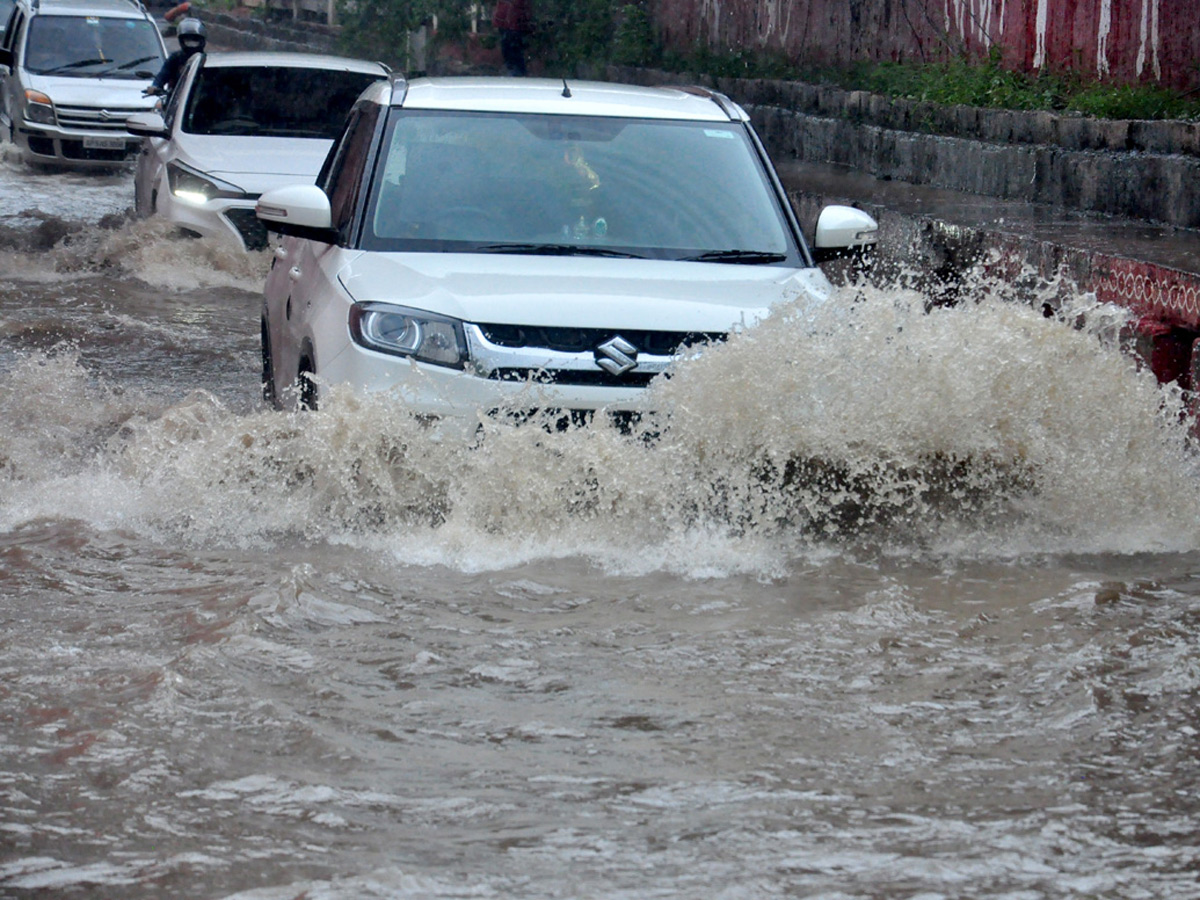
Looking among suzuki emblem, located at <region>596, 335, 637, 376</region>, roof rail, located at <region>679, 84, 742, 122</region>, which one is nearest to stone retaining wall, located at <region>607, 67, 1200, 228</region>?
roof rail, located at <region>679, 84, 742, 122</region>

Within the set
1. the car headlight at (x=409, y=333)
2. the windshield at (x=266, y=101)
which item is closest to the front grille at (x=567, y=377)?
the car headlight at (x=409, y=333)

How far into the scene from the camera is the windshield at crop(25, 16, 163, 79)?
19.1 meters

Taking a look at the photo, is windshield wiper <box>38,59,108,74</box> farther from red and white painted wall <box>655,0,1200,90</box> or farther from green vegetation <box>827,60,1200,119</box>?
green vegetation <box>827,60,1200,119</box>

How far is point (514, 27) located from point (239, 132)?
12204 millimetres

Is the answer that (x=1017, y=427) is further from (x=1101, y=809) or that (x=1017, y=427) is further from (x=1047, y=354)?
(x=1101, y=809)

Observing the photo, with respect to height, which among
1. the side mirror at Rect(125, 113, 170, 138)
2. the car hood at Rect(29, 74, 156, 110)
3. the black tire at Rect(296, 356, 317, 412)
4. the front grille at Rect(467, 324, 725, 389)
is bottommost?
the black tire at Rect(296, 356, 317, 412)

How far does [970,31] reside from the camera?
52.6ft

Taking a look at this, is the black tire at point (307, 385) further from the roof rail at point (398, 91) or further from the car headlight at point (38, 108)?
the car headlight at point (38, 108)

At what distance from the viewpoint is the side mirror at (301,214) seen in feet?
20.4

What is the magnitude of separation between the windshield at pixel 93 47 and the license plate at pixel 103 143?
2.87ft

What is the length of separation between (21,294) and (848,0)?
994 centimetres

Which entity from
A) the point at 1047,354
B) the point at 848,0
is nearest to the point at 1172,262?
the point at 1047,354

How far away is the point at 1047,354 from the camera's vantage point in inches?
230

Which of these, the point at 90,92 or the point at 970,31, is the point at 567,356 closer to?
the point at 970,31
